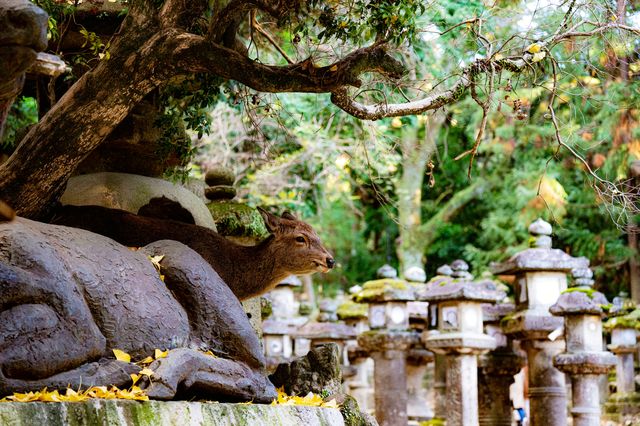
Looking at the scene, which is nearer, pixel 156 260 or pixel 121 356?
pixel 121 356

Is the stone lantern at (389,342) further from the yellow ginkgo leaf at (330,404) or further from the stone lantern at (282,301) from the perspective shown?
the yellow ginkgo leaf at (330,404)

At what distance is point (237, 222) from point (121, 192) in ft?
5.40

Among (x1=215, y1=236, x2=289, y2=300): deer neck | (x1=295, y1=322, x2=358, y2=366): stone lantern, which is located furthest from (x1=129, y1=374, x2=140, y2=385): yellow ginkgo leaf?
(x1=295, y1=322, x2=358, y2=366): stone lantern

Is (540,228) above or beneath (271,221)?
above

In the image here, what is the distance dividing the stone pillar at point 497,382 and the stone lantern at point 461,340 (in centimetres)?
164

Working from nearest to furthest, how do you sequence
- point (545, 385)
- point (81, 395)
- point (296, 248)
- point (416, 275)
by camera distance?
point (81, 395), point (296, 248), point (545, 385), point (416, 275)

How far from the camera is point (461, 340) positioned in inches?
503

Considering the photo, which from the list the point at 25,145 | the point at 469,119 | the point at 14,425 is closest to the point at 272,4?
the point at 25,145

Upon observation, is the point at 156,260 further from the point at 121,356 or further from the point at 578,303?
the point at 578,303

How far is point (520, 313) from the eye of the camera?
45.6ft

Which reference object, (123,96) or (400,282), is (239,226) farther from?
(400,282)

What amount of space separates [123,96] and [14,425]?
9.16 ft

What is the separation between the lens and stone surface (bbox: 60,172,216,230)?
7324mm

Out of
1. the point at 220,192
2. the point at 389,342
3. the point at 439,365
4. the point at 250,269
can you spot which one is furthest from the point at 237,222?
the point at 439,365
